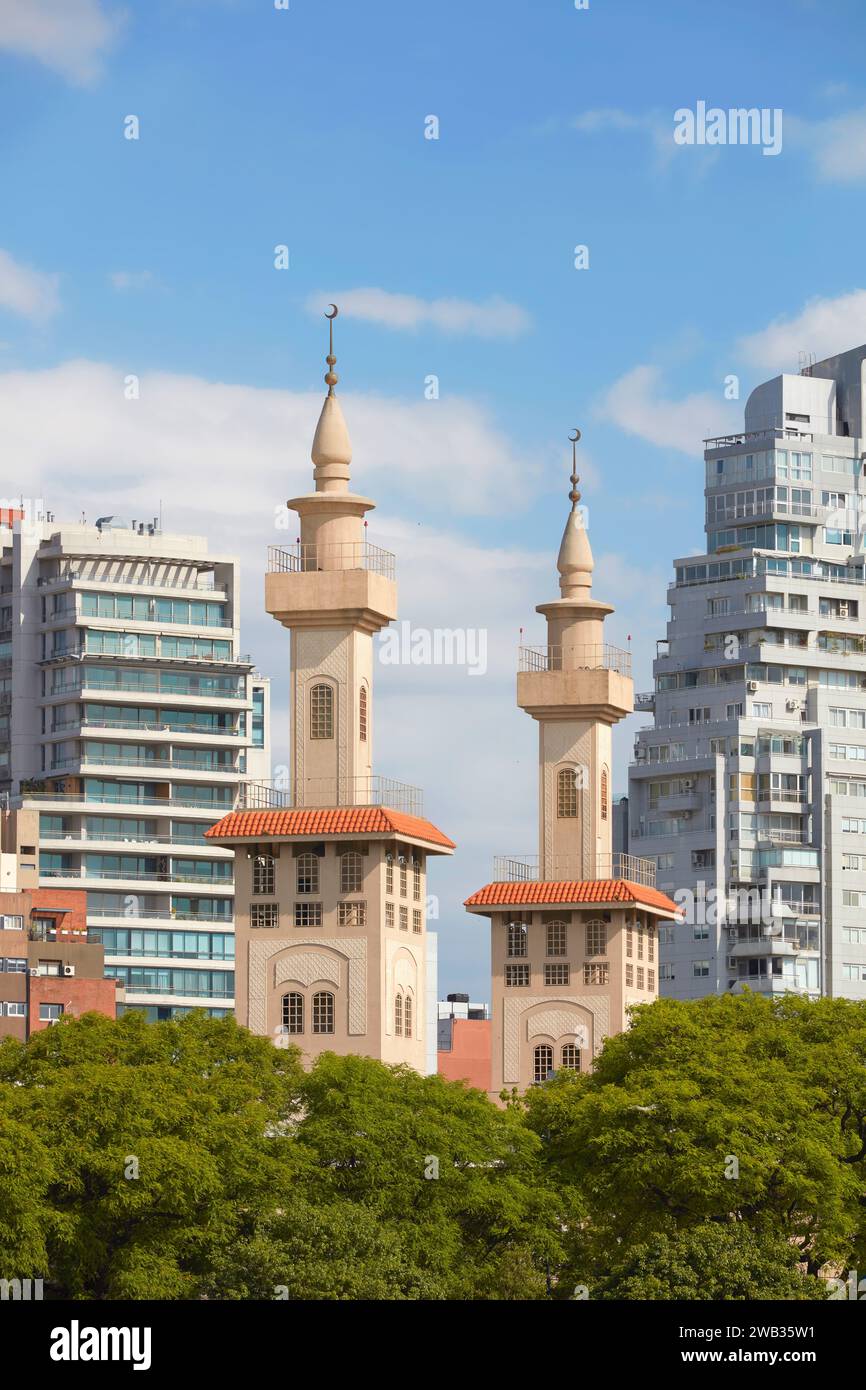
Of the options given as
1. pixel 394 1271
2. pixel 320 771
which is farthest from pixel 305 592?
pixel 394 1271

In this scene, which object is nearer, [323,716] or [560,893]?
[323,716]

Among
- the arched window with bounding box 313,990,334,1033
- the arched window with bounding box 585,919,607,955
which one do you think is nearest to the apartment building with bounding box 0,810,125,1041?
the arched window with bounding box 585,919,607,955

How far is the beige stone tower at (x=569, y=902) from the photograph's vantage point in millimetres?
129750

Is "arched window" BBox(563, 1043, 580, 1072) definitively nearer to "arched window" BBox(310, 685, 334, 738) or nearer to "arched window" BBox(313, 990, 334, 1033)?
"arched window" BBox(313, 990, 334, 1033)

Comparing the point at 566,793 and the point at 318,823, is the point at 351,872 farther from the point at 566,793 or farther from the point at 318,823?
the point at 566,793

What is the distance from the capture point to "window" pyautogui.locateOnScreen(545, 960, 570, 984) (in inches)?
5138

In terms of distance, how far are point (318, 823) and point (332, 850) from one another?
1.16 meters

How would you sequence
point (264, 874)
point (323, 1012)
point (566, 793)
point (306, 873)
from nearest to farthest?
point (323, 1012), point (306, 873), point (264, 874), point (566, 793)

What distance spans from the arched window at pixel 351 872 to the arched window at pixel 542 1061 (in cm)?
2075

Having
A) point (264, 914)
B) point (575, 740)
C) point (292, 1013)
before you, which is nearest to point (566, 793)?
point (575, 740)

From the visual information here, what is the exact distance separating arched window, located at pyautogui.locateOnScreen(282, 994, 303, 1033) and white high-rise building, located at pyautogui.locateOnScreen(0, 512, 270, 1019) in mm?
75334

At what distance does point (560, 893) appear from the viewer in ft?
429
